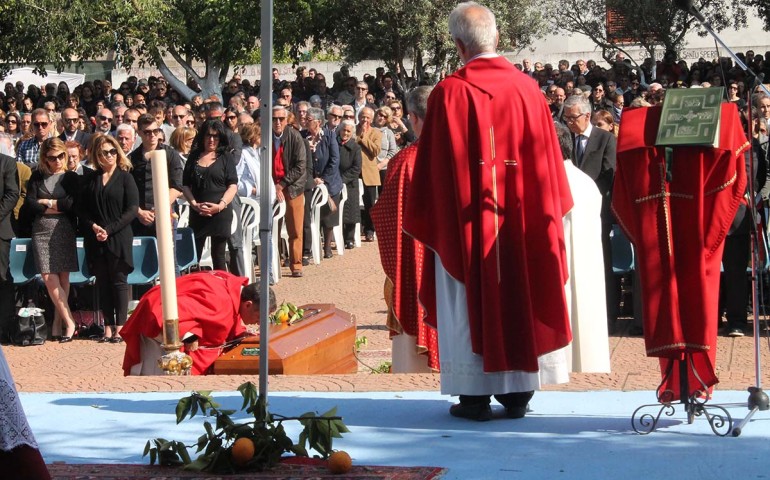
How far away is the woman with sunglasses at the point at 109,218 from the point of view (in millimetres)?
11523

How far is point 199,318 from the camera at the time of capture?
8703 millimetres

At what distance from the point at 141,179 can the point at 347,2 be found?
57.6ft

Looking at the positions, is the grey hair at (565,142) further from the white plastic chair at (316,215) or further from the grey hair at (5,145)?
the white plastic chair at (316,215)

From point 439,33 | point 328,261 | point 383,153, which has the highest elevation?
point 439,33

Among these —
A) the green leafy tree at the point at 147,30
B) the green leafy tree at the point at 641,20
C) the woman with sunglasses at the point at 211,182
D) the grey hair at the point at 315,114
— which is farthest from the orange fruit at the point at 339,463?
the green leafy tree at the point at 147,30

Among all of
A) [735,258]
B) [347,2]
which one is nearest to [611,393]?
[735,258]

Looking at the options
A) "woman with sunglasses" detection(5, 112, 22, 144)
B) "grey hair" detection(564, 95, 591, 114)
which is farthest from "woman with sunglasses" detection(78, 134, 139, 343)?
"woman with sunglasses" detection(5, 112, 22, 144)

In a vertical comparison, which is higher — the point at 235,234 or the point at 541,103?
the point at 541,103

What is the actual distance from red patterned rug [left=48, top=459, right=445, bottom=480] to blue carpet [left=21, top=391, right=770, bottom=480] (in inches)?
6.6

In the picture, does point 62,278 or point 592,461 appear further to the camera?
point 62,278

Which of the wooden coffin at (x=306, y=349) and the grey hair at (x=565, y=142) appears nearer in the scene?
the grey hair at (x=565, y=142)

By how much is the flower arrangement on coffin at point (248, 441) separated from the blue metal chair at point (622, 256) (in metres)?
6.39

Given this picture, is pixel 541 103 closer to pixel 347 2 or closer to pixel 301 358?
pixel 301 358

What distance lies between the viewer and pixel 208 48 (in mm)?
31031
